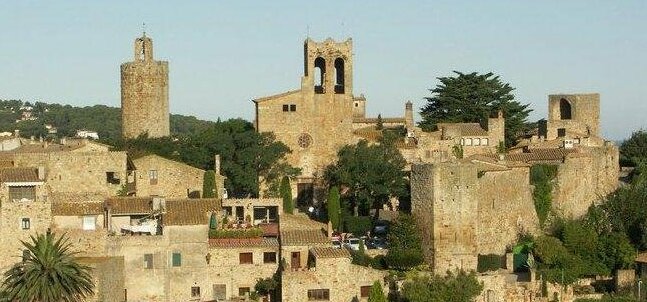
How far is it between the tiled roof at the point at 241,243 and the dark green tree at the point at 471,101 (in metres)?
24.4

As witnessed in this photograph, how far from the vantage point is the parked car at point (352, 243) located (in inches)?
1771

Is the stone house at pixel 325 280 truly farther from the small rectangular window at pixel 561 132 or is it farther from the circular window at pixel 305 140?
the small rectangular window at pixel 561 132

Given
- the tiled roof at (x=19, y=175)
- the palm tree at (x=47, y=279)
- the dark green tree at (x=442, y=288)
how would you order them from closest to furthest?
the palm tree at (x=47, y=279), the dark green tree at (x=442, y=288), the tiled roof at (x=19, y=175)

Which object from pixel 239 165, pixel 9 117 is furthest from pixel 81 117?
pixel 239 165

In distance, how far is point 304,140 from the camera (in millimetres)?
57000

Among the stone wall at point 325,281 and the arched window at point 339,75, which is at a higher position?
the arched window at point 339,75

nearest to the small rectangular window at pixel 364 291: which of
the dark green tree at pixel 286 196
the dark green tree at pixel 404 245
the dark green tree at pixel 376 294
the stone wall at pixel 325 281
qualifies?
the stone wall at pixel 325 281

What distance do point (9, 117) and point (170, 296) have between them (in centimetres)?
10517

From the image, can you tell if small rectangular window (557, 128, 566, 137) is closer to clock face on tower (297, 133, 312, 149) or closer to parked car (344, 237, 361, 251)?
clock face on tower (297, 133, 312, 149)

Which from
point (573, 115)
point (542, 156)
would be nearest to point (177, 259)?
point (542, 156)

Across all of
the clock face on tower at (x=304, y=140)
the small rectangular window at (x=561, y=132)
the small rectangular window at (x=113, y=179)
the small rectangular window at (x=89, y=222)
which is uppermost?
the small rectangular window at (x=561, y=132)

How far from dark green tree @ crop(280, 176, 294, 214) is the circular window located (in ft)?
15.9

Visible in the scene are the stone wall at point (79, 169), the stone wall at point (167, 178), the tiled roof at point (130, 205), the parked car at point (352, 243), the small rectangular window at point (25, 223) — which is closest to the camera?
the small rectangular window at point (25, 223)

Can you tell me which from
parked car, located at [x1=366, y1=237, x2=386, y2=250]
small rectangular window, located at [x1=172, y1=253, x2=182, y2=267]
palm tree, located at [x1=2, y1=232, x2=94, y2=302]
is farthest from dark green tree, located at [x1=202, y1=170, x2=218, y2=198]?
palm tree, located at [x1=2, y1=232, x2=94, y2=302]
